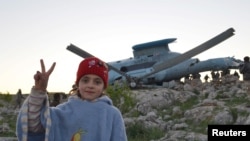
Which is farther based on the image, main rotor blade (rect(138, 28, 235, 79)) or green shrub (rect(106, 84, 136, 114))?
main rotor blade (rect(138, 28, 235, 79))

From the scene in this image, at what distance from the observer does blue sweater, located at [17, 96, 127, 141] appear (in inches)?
115

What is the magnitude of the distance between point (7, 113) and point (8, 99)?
8449 millimetres

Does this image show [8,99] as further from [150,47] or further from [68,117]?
[68,117]

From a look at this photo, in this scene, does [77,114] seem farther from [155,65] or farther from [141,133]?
[155,65]

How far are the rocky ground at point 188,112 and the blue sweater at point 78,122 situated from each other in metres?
6.17

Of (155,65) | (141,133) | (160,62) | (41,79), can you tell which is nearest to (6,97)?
(155,65)

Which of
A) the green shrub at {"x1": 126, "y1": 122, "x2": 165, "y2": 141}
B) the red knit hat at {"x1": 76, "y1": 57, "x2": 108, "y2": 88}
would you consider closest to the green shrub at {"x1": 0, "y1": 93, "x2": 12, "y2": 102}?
the green shrub at {"x1": 126, "y1": 122, "x2": 165, "y2": 141}

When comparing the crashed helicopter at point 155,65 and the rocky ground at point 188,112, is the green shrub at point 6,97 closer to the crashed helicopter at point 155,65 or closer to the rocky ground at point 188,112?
the crashed helicopter at point 155,65

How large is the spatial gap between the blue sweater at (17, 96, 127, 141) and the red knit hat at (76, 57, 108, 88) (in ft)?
0.50

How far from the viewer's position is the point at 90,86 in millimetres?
3107

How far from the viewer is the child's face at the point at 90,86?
10.2 feet

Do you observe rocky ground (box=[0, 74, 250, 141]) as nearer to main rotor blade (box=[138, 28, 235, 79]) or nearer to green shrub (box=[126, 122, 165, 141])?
green shrub (box=[126, 122, 165, 141])

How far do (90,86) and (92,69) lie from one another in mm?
126

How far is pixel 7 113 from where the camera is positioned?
1817 centimetres
